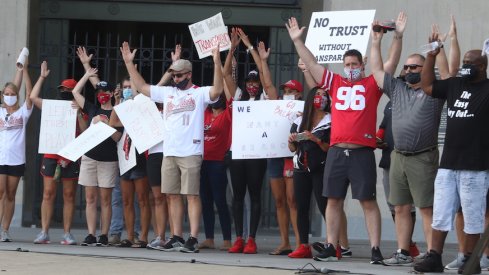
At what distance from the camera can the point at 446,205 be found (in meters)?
10.4

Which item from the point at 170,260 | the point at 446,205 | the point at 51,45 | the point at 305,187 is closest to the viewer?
the point at 446,205

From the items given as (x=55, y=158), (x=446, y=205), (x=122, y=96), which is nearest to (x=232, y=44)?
(x=122, y=96)

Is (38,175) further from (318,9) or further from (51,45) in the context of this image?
(318,9)

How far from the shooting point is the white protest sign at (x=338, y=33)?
12508 mm

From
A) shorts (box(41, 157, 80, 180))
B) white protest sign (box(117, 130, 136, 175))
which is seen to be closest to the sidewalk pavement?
shorts (box(41, 157, 80, 180))

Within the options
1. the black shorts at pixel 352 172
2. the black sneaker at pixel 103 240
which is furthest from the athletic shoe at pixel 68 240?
the black shorts at pixel 352 172

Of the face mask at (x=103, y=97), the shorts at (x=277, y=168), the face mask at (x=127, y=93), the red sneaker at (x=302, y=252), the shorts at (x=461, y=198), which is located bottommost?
the red sneaker at (x=302, y=252)

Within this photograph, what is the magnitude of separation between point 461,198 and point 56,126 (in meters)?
5.84

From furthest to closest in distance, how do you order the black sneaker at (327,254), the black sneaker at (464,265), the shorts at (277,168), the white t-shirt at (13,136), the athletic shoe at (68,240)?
the white t-shirt at (13,136), the athletic shoe at (68,240), the shorts at (277,168), the black sneaker at (327,254), the black sneaker at (464,265)

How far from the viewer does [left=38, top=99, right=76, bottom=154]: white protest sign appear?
14195 mm

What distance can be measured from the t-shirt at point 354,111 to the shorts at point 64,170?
387cm

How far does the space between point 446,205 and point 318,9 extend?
6778mm

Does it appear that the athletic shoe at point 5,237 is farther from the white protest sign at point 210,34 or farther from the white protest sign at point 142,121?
the white protest sign at point 210,34

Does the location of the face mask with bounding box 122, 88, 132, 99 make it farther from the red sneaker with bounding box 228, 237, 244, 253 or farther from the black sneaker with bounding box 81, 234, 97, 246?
the red sneaker with bounding box 228, 237, 244, 253
